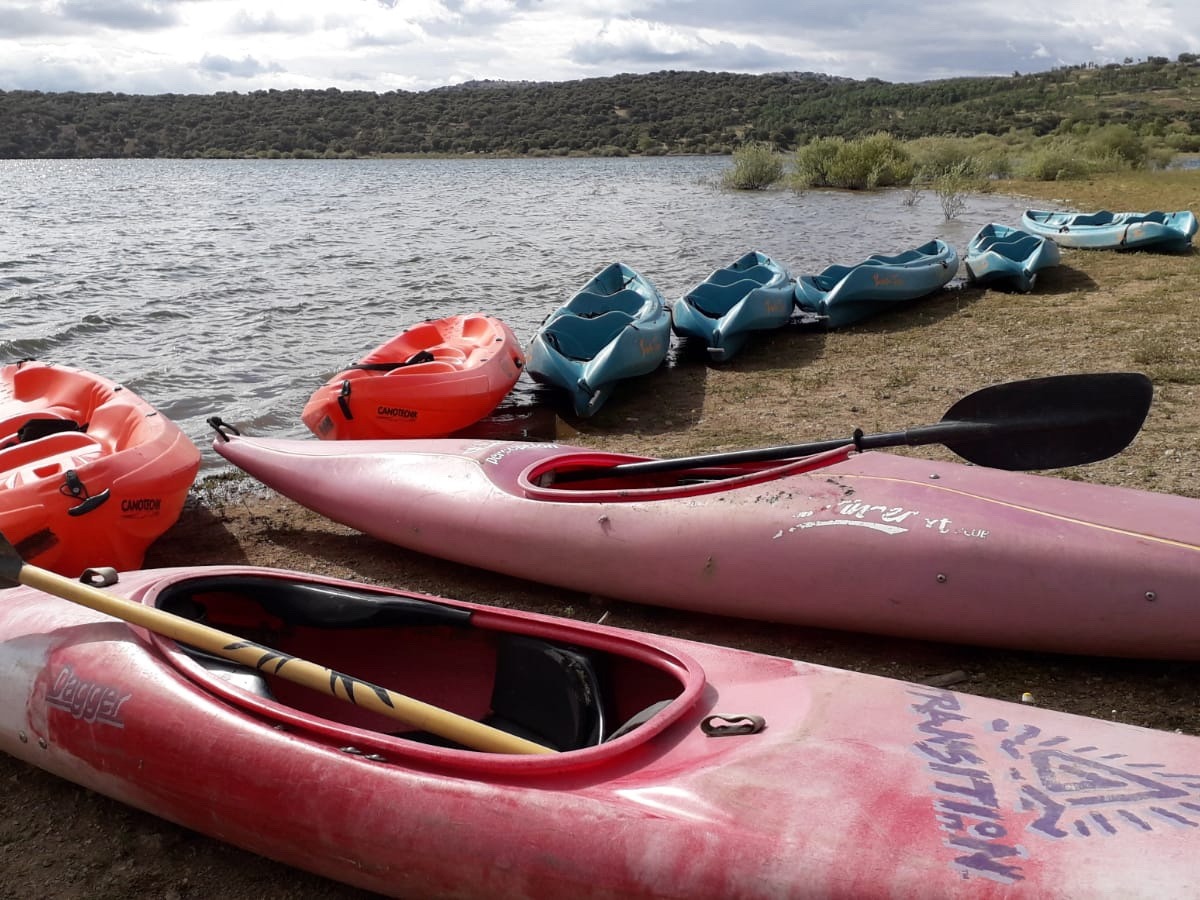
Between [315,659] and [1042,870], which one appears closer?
[1042,870]

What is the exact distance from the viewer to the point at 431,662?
315cm

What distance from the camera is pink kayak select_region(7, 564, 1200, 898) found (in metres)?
1.94

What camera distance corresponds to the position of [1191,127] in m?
36.3

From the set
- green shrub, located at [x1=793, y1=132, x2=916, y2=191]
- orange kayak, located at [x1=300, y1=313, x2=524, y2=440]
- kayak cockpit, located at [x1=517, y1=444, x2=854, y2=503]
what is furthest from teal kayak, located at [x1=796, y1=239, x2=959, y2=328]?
green shrub, located at [x1=793, y1=132, x2=916, y2=191]

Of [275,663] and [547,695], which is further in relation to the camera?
[547,695]

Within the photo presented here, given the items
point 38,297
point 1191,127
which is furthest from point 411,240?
point 1191,127

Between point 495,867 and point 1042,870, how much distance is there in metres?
1.09

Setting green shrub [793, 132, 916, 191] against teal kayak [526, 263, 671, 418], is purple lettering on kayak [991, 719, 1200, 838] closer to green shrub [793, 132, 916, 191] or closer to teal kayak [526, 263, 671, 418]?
teal kayak [526, 263, 671, 418]

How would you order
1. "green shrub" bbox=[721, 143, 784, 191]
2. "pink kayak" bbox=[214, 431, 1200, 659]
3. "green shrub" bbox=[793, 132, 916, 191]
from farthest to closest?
1. "green shrub" bbox=[721, 143, 784, 191]
2. "green shrub" bbox=[793, 132, 916, 191]
3. "pink kayak" bbox=[214, 431, 1200, 659]

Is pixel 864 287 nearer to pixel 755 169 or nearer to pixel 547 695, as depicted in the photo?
pixel 547 695

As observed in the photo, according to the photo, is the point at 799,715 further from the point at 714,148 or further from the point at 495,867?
the point at 714,148

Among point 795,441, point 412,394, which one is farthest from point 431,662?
point 795,441

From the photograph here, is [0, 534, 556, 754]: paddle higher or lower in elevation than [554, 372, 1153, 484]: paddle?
lower

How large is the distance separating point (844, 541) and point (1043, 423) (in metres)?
0.84
